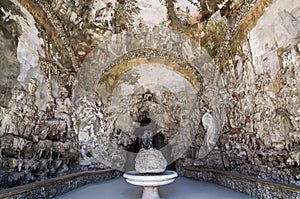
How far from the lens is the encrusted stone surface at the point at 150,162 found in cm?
587

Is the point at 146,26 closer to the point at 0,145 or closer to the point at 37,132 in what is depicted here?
the point at 37,132

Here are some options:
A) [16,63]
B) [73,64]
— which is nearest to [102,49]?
[73,64]

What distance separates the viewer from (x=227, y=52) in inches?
343

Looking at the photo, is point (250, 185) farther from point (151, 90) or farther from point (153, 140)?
point (153, 140)

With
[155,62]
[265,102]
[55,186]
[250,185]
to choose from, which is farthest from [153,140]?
[265,102]

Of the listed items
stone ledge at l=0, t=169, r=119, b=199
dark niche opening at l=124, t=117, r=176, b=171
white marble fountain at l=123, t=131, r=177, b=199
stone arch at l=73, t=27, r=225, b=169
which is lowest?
stone ledge at l=0, t=169, r=119, b=199

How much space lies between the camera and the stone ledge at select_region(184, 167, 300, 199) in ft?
16.2

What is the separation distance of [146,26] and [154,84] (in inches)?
139

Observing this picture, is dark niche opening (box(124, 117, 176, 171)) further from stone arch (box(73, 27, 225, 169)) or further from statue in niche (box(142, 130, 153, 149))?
stone arch (box(73, 27, 225, 169))

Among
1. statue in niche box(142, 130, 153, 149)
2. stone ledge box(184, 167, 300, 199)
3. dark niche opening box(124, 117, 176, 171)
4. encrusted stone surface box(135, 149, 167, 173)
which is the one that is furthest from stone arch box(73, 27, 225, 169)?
encrusted stone surface box(135, 149, 167, 173)

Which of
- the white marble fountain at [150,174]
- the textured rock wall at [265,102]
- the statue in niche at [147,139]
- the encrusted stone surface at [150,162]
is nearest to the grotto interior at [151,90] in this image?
the textured rock wall at [265,102]

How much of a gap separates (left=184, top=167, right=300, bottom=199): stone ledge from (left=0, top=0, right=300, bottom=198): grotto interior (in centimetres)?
4

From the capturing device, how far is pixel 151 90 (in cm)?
1327

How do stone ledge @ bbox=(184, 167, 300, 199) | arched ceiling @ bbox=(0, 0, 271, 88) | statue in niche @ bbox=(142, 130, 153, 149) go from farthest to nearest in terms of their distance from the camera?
statue in niche @ bbox=(142, 130, 153, 149), arched ceiling @ bbox=(0, 0, 271, 88), stone ledge @ bbox=(184, 167, 300, 199)
